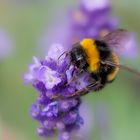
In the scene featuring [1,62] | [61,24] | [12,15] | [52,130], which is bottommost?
[52,130]

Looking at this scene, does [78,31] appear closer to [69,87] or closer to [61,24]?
[61,24]

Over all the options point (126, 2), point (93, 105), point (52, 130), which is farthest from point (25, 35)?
point (52, 130)

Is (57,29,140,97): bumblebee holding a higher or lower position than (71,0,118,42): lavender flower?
lower

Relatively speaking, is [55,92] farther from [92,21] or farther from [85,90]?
[92,21]

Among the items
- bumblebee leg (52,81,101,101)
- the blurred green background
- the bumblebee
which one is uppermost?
the blurred green background

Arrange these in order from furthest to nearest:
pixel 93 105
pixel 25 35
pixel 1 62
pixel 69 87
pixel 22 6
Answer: pixel 22 6, pixel 25 35, pixel 1 62, pixel 93 105, pixel 69 87

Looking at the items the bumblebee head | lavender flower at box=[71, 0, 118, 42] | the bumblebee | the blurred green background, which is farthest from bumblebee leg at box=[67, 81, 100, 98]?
lavender flower at box=[71, 0, 118, 42]

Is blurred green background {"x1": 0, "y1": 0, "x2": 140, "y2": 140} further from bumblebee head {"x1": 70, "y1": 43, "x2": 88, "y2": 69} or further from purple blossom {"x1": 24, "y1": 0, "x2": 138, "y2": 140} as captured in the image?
bumblebee head {"x1": 70, "y1": 43, "x2": 88, "y2": 69}
